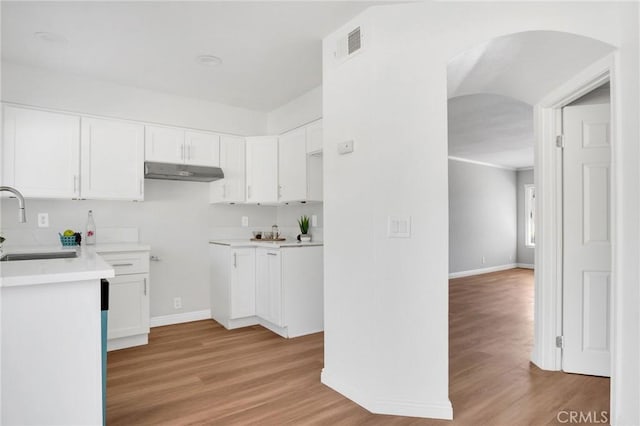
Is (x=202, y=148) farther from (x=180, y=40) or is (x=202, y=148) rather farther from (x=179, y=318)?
(x=179, y=318)

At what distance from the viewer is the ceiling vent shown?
2469mm

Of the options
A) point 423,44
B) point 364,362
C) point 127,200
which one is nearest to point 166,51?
point 127,200

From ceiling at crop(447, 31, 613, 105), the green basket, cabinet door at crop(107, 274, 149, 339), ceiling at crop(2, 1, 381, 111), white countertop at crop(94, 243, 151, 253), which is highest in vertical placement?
ceiling at crop(2, 1, 381, 111)

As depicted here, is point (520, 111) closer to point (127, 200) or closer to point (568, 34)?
point (568, 34)

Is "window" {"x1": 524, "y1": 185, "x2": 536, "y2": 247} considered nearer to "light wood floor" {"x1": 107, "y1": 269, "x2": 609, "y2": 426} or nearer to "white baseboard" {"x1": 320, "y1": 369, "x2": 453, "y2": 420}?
"light wood floor" {"x1": 107, "y1": 269, "x2": 609, "y2": 426}

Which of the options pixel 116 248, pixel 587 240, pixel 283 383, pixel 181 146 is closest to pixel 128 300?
pixel 116 248

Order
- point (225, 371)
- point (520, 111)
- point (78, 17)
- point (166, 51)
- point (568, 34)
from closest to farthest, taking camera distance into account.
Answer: point (568, 34), point (78, 17), point (225, 371), point (166, 51), point (520, 111)

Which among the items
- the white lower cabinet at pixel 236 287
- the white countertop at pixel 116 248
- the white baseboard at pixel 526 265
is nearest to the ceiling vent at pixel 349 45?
the white lower cabinet at pixel 236 287

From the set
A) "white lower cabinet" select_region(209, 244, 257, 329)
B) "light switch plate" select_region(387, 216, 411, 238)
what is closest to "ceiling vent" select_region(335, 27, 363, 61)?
"light switch plate" select_region(387, 216, 411, 238)

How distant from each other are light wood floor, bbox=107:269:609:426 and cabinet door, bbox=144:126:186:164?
181cm

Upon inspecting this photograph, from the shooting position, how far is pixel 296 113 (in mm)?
4258

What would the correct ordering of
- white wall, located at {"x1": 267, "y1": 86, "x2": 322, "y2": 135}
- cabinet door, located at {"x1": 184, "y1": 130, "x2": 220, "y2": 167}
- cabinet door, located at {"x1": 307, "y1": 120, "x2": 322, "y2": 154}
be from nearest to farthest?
cabinet door, located at {"x1": 307, "y1": 120, "x2": 322, "y2": 154} → white wall, located at {"x1": 267, "y1": 86, "x2": 322, "y2": 135} → cabinet door, located at {"x1": 184, "y1": 130, "x2": 220, "y2": 167}

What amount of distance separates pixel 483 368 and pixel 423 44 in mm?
2377

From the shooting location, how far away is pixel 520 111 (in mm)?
4621
